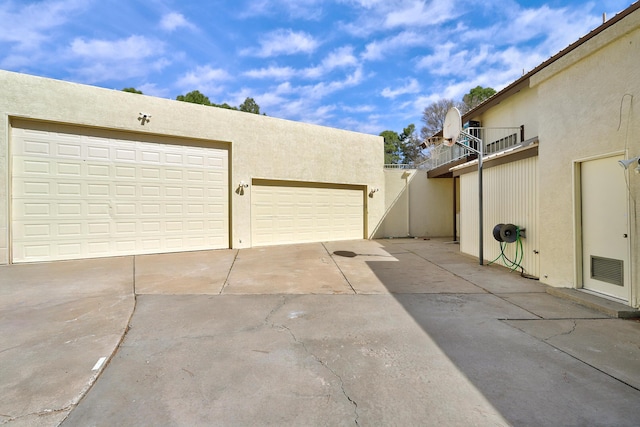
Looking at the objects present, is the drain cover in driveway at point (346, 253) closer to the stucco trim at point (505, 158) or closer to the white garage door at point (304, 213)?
the white garage door at point (304, 213)

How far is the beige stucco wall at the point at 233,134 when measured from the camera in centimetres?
737

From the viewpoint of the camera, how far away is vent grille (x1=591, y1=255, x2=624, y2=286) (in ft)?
13.9

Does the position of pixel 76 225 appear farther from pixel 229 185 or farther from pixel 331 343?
pixel 331 343

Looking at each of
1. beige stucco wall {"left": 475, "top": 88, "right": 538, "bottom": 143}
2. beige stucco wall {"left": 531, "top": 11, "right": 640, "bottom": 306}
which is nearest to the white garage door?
beige stucco wall {"left": 475, "top": 88, "right": 538, "bottom": 143}

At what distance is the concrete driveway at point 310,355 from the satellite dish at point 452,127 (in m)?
3.62

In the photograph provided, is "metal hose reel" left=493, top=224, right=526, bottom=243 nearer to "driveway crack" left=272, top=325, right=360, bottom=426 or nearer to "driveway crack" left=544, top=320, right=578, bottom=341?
"driveway crack" left=544, top=320, right=578, bottom=341

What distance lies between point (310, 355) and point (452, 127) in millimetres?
6675

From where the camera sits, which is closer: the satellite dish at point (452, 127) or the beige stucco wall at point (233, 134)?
the satellite dish at point (452, 127)

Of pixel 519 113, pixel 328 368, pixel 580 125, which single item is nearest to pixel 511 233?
pixel 580 125

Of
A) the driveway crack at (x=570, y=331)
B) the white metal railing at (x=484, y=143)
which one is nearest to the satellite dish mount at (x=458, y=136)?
the white metal railing at (x=484, y=143)

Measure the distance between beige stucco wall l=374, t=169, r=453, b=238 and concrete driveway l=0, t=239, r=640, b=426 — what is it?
8033mm

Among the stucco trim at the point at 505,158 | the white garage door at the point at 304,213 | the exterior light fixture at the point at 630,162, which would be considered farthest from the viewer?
the white garage door at the point at 304,213

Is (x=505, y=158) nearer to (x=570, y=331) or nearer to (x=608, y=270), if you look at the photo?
(x=608, y=270)

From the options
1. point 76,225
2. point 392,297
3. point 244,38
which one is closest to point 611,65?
point 392,297
